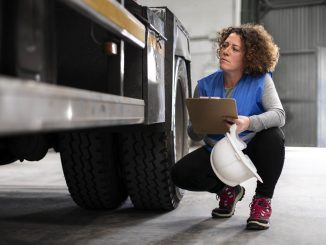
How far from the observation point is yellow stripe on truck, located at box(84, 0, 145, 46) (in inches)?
36.3

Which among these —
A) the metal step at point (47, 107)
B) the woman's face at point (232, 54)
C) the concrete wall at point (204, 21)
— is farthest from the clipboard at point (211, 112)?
the concrete wall at point (204, 21)

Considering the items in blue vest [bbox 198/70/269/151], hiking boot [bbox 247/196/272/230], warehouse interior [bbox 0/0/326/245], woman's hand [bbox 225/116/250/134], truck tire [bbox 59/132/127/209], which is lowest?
warehouse interior [bbox 0/0/326/245]

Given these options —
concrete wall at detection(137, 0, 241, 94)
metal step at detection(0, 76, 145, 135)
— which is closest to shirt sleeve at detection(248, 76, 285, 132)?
metal step at detection(0, 76, 145, 135)

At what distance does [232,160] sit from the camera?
5.73ft

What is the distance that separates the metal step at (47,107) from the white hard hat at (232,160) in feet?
2.79

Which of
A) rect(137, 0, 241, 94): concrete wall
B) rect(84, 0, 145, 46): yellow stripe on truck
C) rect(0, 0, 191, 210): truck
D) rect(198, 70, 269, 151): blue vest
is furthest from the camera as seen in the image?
rect(137, 0, 241, 94): concrete wall

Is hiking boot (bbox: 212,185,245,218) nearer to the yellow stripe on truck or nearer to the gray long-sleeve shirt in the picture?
the gray long-sleeve shirt

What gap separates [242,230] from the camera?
6.00 ft

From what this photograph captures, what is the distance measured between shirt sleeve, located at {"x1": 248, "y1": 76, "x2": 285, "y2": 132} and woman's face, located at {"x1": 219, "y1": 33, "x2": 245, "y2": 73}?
15cm

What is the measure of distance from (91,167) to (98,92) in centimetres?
99

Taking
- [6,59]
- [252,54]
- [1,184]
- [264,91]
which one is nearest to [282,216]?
[264,91]

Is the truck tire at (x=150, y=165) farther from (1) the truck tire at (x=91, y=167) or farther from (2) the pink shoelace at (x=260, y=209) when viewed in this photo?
(2) the pink shoelace at (x=260, y=209)

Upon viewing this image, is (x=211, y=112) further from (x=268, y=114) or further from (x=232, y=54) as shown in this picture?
(x=232, y=54)

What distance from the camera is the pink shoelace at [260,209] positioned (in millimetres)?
1856
